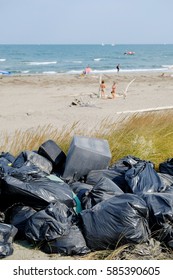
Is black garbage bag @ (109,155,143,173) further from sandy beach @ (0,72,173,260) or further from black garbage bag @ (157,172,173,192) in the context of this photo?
sandy beach @ (0,72,173,260)

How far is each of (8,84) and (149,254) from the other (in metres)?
19.7

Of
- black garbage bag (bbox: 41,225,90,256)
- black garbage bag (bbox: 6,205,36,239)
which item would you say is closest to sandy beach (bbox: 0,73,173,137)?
black garbage bag (bbox: 6,205,36,239)

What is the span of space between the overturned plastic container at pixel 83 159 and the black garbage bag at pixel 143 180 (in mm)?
410

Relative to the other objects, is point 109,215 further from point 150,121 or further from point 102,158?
point 150,121

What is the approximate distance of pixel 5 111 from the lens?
513 inches

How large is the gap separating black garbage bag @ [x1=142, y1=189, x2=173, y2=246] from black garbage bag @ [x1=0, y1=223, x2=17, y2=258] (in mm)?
1306

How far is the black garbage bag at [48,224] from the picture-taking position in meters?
3.74

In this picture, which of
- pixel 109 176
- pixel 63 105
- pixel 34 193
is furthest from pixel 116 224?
pixel 63 105

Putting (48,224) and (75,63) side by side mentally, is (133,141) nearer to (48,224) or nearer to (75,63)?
(48,224)

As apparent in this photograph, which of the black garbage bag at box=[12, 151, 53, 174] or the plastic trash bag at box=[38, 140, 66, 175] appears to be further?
the plastic trash bag at box=[38, 140, 66, 175]

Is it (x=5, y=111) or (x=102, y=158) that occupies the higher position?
(x=102, y=158)

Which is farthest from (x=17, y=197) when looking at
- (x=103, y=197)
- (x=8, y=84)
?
(x=8, y=84)

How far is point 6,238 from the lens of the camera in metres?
3.77

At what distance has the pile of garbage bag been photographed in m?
3.75
